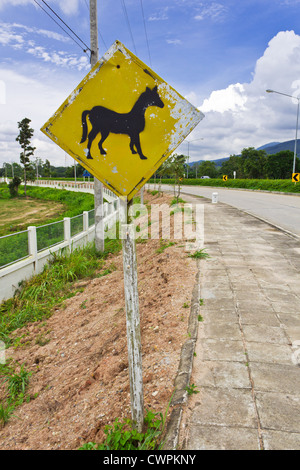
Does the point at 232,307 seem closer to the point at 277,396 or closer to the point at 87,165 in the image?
the point at 277,396

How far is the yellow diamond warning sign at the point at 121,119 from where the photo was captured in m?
1.98

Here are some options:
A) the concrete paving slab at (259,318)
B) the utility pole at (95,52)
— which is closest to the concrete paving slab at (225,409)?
the concrete paving slab at (259,318)

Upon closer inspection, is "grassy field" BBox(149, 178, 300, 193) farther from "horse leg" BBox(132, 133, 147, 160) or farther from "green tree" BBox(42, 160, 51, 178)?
"green tree" BBox(42, 160, 51, 178)

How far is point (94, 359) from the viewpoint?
430 cm

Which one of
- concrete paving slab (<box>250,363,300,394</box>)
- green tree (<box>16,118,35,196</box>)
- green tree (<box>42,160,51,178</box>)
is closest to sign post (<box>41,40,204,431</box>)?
concrete paving slab (<box>250,363,300,394</box>)

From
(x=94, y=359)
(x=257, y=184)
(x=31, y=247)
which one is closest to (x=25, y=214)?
(x=257, y=184)

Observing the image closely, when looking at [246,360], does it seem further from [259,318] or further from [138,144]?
[138,144]

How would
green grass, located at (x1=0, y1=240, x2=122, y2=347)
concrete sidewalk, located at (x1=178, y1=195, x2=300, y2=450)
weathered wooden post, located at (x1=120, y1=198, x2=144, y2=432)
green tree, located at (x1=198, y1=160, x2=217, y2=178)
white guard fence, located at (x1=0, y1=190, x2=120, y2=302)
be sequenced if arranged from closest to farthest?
weathered wooden post, located at (x1=120, y1=198, x2=144, y2=432) → concrete sidewalk, located at (x1=178, y1=195, x2=300, y2=450) → green grass, located at (x1=0, y1=240, x2=122, y2=347) → white guard fence, located at (x1=0, y1=190, x2=120, y2=302) → green tree, located at (x1=198, y1=160, x2=217, y2=178)

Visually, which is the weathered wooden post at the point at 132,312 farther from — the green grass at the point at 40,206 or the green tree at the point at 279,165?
the green tree at the point at 279,165

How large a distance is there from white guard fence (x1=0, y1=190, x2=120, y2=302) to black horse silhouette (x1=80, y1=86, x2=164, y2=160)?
14.9 ft

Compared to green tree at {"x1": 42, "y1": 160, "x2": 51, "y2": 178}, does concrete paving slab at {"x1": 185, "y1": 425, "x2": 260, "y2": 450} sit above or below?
below

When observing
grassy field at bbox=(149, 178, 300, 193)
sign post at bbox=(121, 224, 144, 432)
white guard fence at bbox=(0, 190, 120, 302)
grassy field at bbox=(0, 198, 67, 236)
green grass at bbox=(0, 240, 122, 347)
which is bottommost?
grassy field at bbox=(0, 198, 67, 236)

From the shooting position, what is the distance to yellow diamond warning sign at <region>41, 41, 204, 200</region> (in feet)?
6.51
